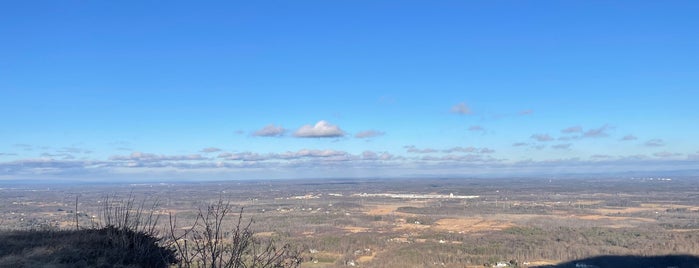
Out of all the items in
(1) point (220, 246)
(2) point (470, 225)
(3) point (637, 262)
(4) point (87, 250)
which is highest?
(1) point (220, 246)

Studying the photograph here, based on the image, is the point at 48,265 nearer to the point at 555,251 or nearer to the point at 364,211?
the point at 555,251

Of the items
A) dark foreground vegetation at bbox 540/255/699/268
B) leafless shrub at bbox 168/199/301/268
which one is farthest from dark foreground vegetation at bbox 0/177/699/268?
leafless shrub at bbox 168/199/301/268

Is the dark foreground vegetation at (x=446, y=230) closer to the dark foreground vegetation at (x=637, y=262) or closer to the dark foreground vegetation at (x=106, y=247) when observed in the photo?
the dark foreground vegetation at (x=637, y=262)

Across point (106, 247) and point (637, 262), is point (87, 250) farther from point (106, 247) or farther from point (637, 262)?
point (637, 262)

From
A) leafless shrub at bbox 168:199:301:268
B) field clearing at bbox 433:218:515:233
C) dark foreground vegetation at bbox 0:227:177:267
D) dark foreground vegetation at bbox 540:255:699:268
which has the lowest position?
field clearing at bbox 433:218:515:233

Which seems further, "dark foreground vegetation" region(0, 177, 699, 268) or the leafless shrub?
"dark foreground vegetation" region(0, 177, 699, 268)

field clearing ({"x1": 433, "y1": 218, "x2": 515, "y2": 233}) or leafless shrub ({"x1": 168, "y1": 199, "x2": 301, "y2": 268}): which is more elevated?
leafless shrub ({"x1": 168, "y1": 199, "x2": 301, "y2": 268})

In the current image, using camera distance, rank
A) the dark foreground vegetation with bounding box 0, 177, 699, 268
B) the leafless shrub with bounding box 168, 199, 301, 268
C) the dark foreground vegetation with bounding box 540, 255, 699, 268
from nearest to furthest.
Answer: the leafless shrub with bounding box 168, 199, 301, 268 < the dark foreground vegetation with bounding box 540, 255, 699, 268 < the dark foreground vegetation with bounding box 0, 177, 699, 268

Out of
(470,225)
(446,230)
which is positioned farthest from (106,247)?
(470,225)

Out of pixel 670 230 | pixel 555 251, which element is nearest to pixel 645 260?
pixel 555 251

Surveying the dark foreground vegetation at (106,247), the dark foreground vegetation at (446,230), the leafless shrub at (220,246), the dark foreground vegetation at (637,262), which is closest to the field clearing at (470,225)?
the dark foreground vegetation at (446,230)

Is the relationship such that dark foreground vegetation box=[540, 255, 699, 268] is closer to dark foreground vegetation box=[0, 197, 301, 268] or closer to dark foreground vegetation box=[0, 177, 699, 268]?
dark foreground vegetation box=[0, 177, 699, 268]
